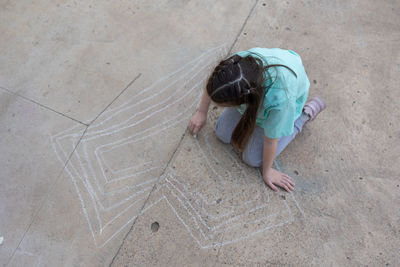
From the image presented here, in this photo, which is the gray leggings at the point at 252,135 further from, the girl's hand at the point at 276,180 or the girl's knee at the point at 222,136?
the girl's hand at the point at 276,180

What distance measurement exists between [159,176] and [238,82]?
1.04 meters

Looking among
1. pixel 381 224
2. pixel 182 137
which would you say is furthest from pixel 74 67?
pixel 381 224

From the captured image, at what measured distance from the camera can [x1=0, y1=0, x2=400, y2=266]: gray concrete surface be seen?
6.68 ft

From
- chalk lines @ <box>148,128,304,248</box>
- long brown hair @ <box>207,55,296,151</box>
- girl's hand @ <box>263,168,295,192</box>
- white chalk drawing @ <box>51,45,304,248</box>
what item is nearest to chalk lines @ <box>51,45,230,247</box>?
white chalk drawing @ <box>51,45,304,248</box>

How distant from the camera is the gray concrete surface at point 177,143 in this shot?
2.04 metres

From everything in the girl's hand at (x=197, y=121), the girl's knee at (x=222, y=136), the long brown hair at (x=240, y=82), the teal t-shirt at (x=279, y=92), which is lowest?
the girl's knee at (x=222, y=136)

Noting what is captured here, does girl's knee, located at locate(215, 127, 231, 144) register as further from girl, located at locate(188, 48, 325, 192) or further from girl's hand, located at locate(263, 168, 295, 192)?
girl's hand, located at locate(263, 168, 295, 192)

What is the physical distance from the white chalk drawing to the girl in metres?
0.19

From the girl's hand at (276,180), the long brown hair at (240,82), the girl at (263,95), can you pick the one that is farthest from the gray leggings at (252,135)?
the long brown hair at (240,82)

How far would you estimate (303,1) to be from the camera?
2.98 meters

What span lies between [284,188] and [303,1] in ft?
6.39

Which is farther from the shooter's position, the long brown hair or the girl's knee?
the girl's knee

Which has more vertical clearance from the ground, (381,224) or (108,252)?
(108,252)

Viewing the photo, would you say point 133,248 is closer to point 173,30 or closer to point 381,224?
point 381,224
